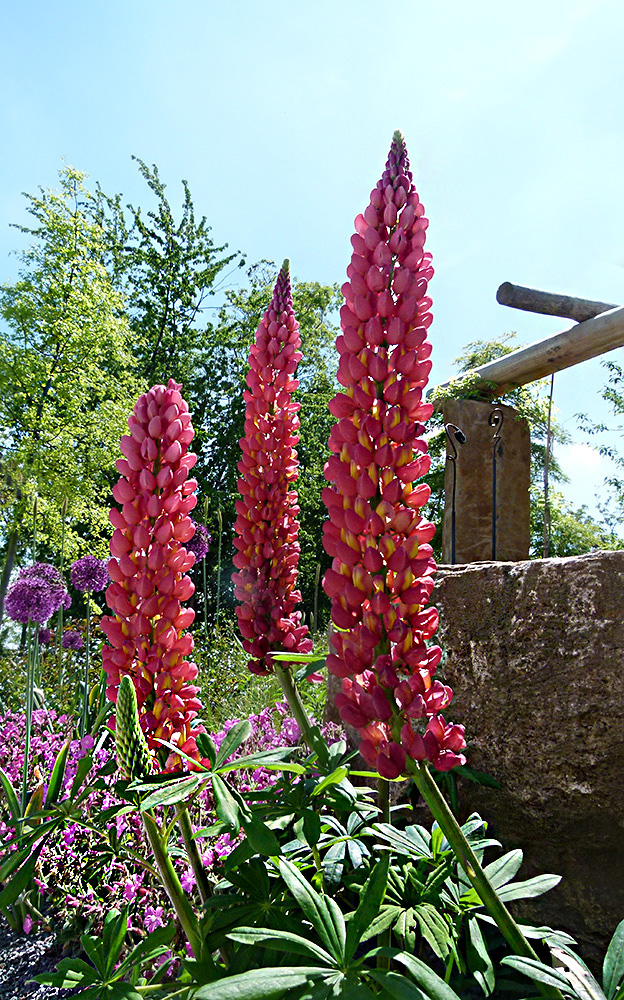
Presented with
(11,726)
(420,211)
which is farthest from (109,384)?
(420,211)

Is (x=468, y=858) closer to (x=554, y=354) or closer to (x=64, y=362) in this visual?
(x=554, y=354)

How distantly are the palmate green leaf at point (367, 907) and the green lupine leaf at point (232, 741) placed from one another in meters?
0.33

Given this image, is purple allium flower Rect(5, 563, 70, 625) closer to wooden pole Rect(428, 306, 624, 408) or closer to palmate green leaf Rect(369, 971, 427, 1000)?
palmate green leaf Rect(369, 971, 427, 1000)

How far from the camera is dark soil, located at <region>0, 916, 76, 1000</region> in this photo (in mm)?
2160

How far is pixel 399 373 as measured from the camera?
1.27 meters

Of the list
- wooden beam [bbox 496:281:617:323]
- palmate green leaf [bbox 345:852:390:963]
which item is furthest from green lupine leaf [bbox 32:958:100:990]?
wooden beam [bbox 496:281:617:323]

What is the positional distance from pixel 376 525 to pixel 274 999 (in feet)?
2.34

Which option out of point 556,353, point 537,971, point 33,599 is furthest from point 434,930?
point 556,353

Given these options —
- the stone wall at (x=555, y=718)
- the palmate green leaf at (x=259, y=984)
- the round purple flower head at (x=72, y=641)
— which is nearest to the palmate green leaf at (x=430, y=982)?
the palmate green leaf at (x=259, y=984)

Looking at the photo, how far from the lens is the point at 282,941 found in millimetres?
1054

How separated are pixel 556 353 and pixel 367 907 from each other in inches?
237

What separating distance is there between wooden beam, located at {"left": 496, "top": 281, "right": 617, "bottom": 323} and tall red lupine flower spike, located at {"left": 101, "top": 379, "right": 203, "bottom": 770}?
5.35m

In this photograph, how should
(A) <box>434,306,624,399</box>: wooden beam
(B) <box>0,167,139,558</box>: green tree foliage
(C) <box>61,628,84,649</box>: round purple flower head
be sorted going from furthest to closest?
1. (B) <box>0,167,139,558</box>: green tree foliage
2. (A) <box>434,306,624,399</box>: wooden beam
3. (C) <box>61,628,84,649</box>: round purple flower head

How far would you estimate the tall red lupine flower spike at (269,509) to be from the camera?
5.59ft
